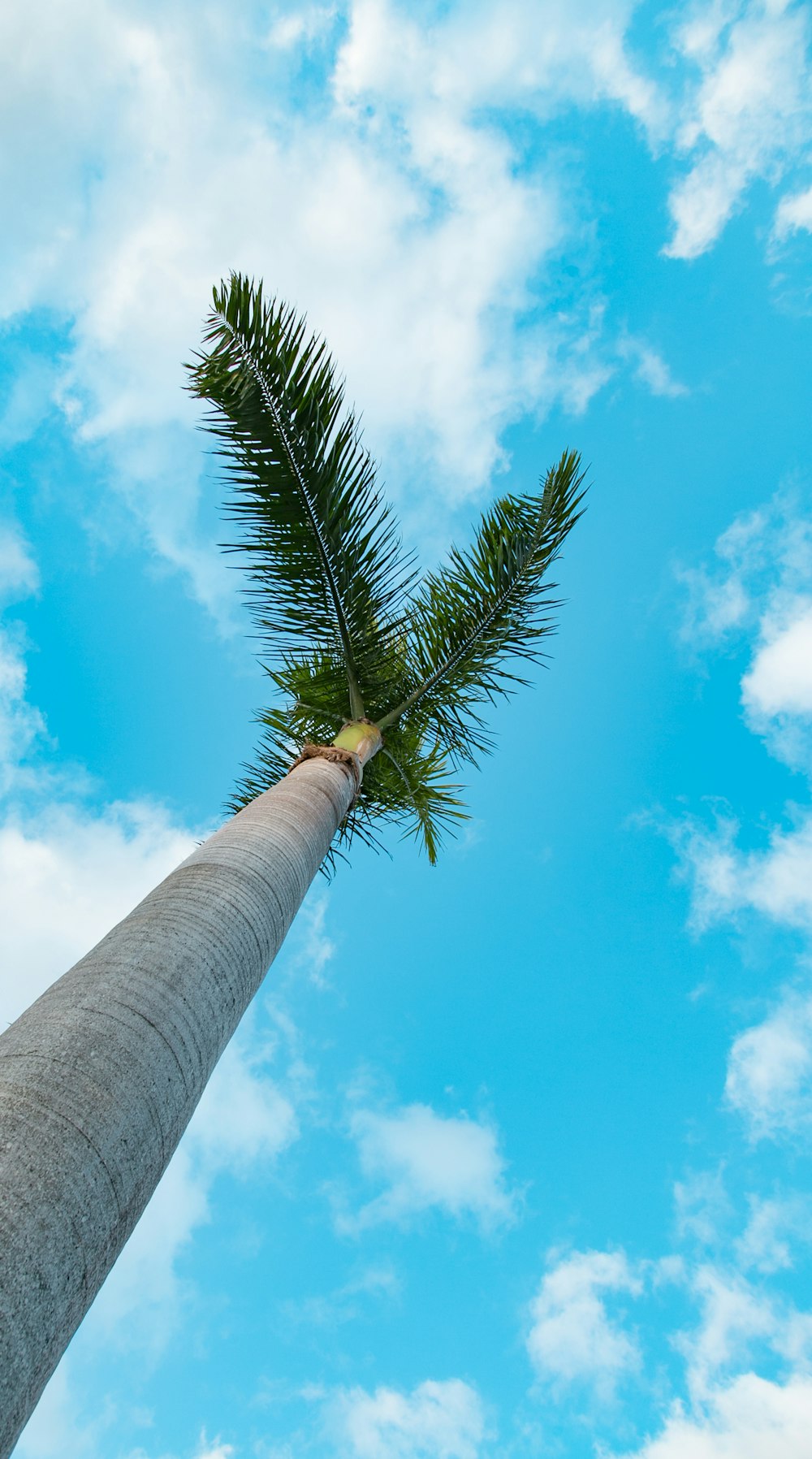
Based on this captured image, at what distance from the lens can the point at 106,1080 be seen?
86.6 inches

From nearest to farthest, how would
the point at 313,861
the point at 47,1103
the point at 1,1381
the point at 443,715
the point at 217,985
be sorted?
the point at 1,1381
the point at 47,1103
the point at 217,985
the point at 313,861
the point at 443,715

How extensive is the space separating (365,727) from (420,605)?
126cm

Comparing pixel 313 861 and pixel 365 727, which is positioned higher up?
pixel 365 727

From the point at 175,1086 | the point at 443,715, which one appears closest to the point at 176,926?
the point at 175,1086

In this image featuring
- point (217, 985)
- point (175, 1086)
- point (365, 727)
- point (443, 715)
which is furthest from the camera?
point (443, 715)

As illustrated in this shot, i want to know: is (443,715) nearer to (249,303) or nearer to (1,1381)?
(249,303)

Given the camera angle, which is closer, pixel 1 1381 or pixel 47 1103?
pixel 1 1381

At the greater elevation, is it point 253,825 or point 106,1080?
point 253,825

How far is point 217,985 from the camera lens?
2.87m

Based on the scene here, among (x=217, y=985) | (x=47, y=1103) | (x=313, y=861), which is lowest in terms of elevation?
(x=47, y=1103)

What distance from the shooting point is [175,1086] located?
2.46m

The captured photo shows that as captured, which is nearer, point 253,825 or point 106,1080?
point 106,1080

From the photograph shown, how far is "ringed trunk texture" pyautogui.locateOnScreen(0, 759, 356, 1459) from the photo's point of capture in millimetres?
1734

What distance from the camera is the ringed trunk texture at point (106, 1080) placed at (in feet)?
5.69
